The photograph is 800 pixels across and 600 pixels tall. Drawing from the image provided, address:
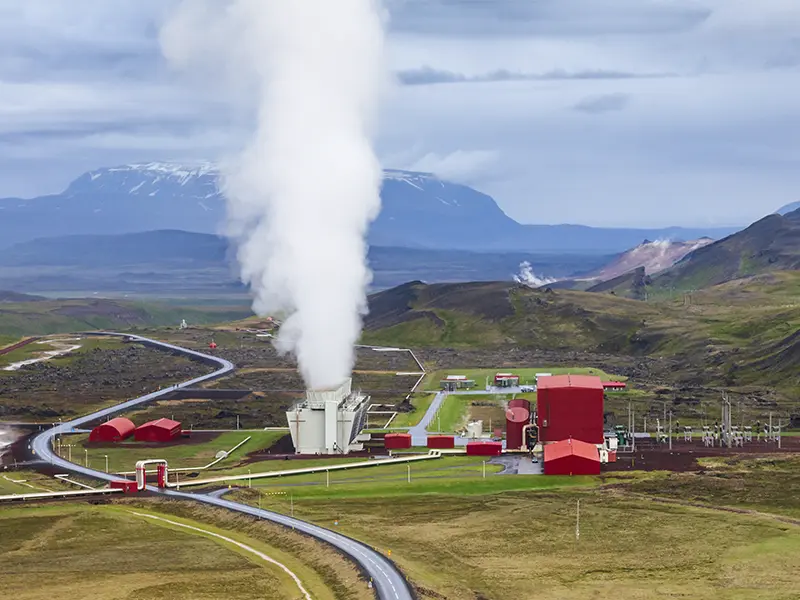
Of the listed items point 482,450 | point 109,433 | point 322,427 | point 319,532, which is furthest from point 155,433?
point 319,532

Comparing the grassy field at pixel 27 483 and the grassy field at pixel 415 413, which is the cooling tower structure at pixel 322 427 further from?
the grassy field at pixel 27 483

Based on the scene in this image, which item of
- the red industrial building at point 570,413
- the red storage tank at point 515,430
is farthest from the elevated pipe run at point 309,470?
the red industrial building at point 570,413

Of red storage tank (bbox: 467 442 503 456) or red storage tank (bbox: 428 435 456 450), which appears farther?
red storage tank (bbox: 428 435 456 450)

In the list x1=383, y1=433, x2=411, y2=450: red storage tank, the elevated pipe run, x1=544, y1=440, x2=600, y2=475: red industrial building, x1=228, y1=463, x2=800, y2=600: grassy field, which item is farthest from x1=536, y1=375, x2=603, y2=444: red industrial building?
x1=228, y1=463, x2=800, y2=600: grassy field

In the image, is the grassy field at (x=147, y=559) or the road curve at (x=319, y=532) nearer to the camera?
the road curve at (x=319, y=532)

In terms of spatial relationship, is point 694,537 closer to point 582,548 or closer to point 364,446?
point 582,548

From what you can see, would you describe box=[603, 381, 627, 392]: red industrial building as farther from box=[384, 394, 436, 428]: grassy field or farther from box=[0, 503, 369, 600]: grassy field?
box=[0, 503, 369, 600]: grassy field
